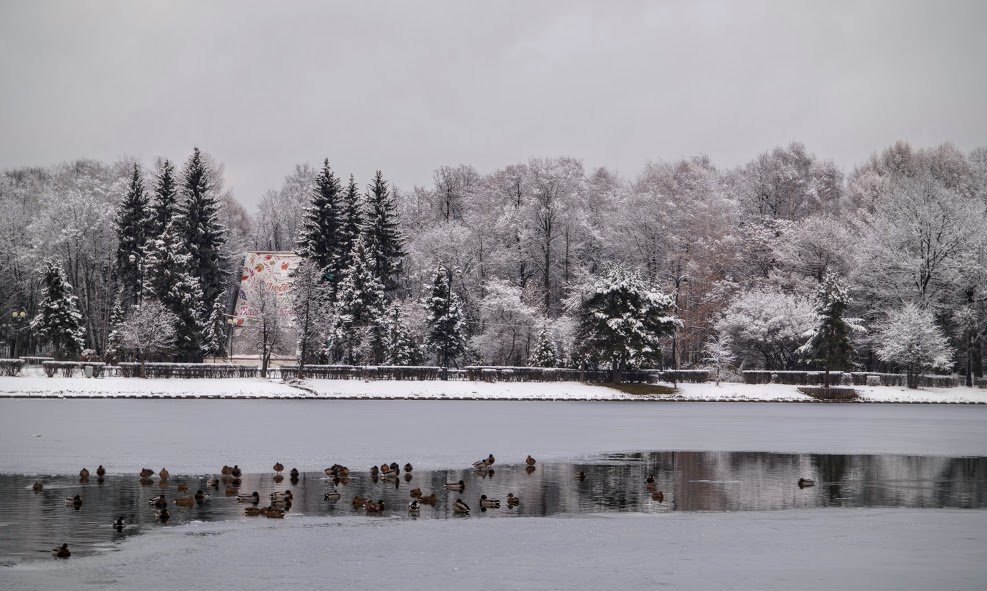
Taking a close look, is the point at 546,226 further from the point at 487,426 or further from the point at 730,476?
the point at 730,476

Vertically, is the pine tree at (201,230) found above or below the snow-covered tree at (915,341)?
above

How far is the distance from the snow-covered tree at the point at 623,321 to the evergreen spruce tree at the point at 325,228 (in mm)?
22900

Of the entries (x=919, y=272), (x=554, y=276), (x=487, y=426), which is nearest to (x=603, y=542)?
(x=487, y=426)

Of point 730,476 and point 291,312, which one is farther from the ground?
point 291,312

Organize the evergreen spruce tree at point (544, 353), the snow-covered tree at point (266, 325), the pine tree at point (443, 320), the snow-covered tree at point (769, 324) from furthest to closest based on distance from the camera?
the snow-covered tree at point (769, 324), the evergreen spruce tree at point (544, 353), the pine tree at point (443, 320), the snow-covered tree at point (266, 325)

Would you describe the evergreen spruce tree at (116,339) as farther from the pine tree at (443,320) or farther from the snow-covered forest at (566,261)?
the pine tree at (443,320)

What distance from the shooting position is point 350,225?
8956cm

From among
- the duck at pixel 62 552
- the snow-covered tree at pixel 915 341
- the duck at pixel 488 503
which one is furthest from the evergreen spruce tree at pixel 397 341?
the duck at pixel 62 552

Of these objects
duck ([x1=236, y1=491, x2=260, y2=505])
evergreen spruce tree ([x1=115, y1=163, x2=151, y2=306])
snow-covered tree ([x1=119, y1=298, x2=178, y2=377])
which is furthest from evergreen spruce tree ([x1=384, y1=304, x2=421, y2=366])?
duck ([x1=236, y1=491, x2=260, y2=505])

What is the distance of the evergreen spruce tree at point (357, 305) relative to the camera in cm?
8069

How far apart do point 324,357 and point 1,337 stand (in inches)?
1286

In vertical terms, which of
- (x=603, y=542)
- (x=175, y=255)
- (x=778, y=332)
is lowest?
(x=603, y=542)

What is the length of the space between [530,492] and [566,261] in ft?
227

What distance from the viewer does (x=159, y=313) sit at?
7669 cm
